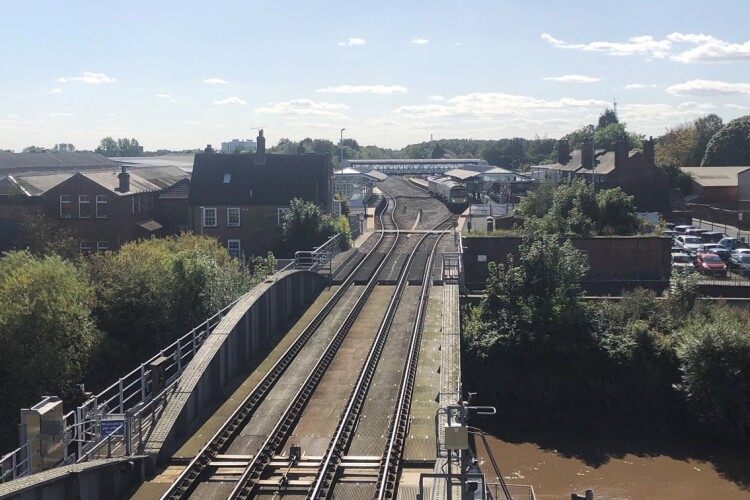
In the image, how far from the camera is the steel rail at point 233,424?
13.9 meters

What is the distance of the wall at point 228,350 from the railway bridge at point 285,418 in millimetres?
40

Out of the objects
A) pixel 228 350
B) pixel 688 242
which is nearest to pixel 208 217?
pixel 688 242

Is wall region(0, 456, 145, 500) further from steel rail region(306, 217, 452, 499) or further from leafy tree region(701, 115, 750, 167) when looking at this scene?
leafy tree region(701, 115, 750, 167)

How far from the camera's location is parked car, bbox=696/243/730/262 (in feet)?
144

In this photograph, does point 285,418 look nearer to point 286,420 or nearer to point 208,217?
point 286,420

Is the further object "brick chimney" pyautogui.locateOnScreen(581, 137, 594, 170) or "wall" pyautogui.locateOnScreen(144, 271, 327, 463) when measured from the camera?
"brick chimney" pyautogui.locateOnScreen(581, 137, 594, 170)

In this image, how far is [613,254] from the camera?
128 feet

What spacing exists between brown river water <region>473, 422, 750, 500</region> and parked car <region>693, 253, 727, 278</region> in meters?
15.4

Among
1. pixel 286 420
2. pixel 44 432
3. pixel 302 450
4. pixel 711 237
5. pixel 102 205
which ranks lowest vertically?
pixel 302 450

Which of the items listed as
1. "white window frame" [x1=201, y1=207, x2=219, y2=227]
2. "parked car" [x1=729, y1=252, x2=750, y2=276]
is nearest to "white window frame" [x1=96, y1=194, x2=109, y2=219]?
"white window frame" [x1=201, y1=207, x2=219, y2=227]

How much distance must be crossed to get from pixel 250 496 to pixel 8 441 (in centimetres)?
1317

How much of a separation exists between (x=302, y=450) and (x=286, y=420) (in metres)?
1.50

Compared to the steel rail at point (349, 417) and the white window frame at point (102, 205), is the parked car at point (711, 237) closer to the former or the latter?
the steel rail at point (349, 417)

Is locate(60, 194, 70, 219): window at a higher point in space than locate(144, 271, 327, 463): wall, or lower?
higher
